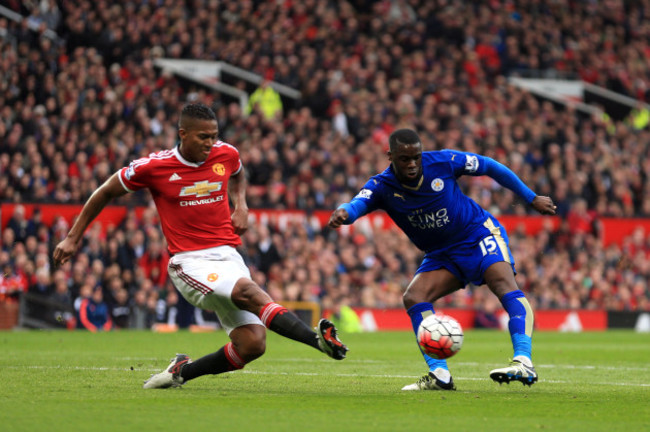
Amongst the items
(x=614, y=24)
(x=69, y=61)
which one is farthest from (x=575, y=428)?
(x=614, y=24)

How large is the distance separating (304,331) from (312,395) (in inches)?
26.3

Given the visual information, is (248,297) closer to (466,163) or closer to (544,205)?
(466,163)

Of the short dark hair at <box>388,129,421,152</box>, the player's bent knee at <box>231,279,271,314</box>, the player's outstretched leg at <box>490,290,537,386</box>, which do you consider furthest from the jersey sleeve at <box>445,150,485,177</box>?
the player's bent knee at <box>231,279,271,314</box>

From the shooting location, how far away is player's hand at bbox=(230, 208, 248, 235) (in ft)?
27.1

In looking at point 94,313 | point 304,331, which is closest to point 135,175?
point 304,331

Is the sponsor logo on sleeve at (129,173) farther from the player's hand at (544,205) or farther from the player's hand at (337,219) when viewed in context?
the player's hand at (544,205)

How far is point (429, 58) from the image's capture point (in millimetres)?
29828

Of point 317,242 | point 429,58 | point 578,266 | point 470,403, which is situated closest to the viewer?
point 470,403

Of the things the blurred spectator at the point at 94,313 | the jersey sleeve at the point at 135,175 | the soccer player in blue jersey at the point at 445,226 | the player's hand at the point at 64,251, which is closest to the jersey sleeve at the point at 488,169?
the soccer player in blue jersey at the point at 445,226

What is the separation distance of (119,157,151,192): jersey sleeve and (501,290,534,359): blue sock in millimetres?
2966

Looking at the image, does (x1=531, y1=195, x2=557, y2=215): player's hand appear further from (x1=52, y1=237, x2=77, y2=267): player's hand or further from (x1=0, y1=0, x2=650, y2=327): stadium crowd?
(x1=0, y1=0, x2=650, y2=327): stadium crowd

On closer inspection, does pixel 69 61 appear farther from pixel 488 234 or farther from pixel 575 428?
pixel 575 428

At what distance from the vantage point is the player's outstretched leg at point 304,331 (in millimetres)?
6996

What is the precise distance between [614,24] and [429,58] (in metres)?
8.07
